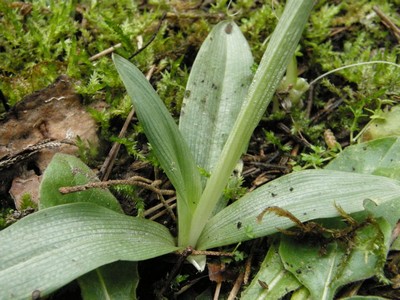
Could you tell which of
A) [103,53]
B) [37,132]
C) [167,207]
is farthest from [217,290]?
[103,53]

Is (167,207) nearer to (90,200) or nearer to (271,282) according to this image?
(90,200)

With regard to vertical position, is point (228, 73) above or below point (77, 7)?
below

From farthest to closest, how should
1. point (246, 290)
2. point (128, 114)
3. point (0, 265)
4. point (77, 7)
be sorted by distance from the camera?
point (77, 7) → point (128, 114) → point (246, 290) → point (0, 265)

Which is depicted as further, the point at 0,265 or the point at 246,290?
the point at 246,290

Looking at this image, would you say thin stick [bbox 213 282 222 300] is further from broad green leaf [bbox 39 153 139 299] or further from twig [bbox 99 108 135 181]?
twig [bbox 99 108 135 181]

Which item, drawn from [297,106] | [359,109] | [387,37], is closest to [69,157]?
[297,106]

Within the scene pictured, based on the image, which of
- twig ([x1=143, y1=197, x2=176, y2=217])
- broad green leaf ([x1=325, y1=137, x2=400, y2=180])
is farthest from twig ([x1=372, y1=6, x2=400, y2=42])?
twig ([x1=143, y1=197, x2=176, y2=217])

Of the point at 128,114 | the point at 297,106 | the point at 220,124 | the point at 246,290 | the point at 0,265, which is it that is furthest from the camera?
the point at 297,106

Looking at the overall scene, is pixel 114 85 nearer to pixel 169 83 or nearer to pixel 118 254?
pixel 169 83
